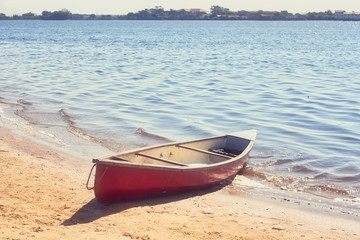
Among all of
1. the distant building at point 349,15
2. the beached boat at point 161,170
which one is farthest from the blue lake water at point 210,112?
the distant building at point 349,15

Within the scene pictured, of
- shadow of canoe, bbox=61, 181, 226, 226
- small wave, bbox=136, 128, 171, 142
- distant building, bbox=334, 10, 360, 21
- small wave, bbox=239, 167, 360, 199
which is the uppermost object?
distant building, bbox=334, 10, 360, 21

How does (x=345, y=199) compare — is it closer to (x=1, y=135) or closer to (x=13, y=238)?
(x=13, y=238)

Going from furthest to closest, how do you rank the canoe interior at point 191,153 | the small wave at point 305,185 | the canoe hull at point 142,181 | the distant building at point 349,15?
1. the distant building at point 349,15
2. the small wave at point 305,185
3. the canoe interior at point 191,153
4. the canoe hull at point 142,181

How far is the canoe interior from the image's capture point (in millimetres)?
8133

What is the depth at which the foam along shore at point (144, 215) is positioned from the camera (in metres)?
5.97

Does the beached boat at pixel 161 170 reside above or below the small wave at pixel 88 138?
above

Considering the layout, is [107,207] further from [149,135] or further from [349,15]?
[349,15]

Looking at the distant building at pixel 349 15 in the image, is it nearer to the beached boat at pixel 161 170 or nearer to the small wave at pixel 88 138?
the small wave at pixel 88 138

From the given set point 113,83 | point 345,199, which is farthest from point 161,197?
point 113,83

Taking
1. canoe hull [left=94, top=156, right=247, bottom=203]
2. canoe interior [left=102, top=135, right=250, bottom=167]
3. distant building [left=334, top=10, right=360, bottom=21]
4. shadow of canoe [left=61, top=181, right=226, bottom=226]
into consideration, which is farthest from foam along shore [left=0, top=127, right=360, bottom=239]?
distant building [left=334, top=10, right=360, bottom=21]

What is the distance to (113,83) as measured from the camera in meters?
23.0

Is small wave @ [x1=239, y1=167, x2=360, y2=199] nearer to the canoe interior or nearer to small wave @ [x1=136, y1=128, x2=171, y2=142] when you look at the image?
the canoe interior

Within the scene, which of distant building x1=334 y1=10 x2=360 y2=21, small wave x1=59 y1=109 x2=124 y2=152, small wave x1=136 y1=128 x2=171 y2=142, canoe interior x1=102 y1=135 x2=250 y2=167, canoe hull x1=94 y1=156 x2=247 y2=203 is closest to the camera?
canoe hull x1=94 y1=156 x2=247 y2=203

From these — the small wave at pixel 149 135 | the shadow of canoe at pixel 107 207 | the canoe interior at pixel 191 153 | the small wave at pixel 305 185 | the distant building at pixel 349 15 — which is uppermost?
the distant building at pixel 349 15
